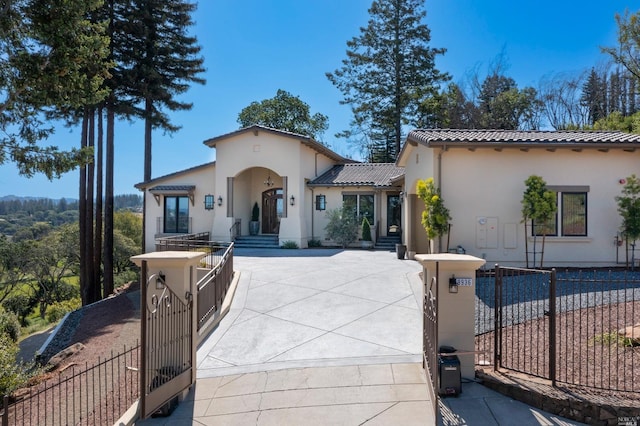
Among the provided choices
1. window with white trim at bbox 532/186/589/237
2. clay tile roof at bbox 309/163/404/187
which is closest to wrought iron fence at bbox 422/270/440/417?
window with white trim at bbox 532/186/589/237

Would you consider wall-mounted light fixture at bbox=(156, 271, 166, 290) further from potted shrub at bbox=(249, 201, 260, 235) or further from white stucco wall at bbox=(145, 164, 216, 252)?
potted shrub at bbox=(249, 201, 260, 235)

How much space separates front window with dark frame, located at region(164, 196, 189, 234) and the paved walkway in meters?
12.7

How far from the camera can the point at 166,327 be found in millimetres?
4551

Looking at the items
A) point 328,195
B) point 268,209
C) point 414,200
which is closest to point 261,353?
point 414,200

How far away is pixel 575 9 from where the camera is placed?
2120 centimetres

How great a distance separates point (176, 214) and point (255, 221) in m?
4.61

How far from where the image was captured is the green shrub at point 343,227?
18.9m

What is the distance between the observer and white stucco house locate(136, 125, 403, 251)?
19.3 m

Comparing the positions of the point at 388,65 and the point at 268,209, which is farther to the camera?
the point at 388,65

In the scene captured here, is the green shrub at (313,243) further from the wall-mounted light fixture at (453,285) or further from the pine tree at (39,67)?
the wall-mounted light fixture at (453,285)

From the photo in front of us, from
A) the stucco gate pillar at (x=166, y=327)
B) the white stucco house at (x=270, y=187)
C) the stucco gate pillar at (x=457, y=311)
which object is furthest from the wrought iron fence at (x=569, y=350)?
the white stucco house at (x=270, y=187)

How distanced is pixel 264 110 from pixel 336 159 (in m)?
15.3

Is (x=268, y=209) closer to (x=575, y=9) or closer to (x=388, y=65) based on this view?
(x=388, y=65)

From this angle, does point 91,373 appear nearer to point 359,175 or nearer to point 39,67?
point 39,67
